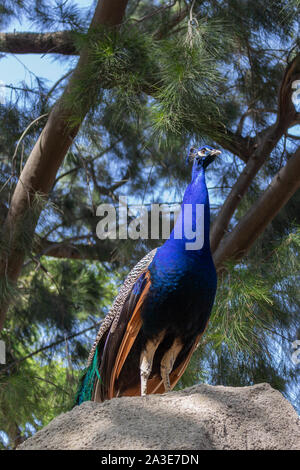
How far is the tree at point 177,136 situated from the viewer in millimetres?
3203

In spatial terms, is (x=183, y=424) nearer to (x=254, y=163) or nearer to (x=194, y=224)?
(x=194, y=224)

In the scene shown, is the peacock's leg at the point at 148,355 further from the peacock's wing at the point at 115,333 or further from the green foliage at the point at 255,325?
the green foliage at the point at 255,325

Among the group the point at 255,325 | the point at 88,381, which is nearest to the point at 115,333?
the point at 88,381

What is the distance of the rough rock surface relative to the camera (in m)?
1.79

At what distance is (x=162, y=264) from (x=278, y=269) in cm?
109

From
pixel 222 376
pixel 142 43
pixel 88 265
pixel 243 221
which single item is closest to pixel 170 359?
pixel 222 376

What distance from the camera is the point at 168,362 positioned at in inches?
104

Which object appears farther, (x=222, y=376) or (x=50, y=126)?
(x=50, y=126)

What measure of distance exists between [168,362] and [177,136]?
111cm

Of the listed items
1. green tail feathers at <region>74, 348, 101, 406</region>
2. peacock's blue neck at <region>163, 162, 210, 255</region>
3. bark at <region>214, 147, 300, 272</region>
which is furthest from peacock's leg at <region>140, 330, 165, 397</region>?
bark at <region>214, 147, 300, 272</region>

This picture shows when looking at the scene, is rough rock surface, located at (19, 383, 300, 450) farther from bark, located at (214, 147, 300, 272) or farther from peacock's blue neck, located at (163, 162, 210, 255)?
bark, located at (214, 147, 300, 272)

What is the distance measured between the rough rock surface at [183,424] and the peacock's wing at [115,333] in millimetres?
521
